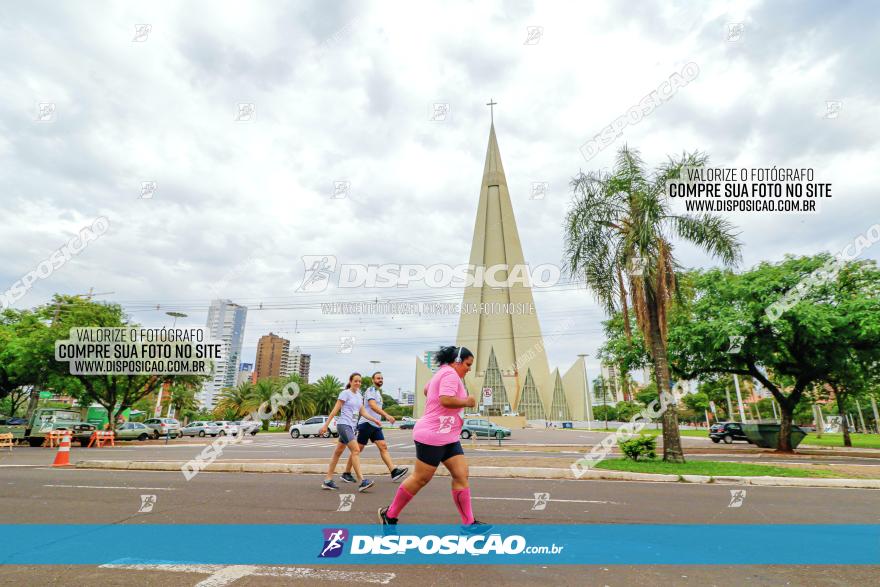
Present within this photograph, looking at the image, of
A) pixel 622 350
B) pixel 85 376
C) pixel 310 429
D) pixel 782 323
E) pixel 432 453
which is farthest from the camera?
pixel 310 429

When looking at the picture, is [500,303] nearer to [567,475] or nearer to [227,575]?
[567,475]

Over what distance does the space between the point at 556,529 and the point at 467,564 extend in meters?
1.53

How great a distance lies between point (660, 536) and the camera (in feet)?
15.7

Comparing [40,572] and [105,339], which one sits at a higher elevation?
[105,339]

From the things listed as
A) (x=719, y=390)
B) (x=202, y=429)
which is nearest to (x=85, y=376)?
(x=202, y=429)

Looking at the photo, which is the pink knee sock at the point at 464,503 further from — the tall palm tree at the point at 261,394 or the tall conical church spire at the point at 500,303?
the tall conical church spire at the point at 500,303

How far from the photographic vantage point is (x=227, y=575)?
11.5 feet

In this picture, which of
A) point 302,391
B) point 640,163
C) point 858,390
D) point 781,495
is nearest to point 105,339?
point 302,391

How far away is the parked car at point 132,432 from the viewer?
95.0ft

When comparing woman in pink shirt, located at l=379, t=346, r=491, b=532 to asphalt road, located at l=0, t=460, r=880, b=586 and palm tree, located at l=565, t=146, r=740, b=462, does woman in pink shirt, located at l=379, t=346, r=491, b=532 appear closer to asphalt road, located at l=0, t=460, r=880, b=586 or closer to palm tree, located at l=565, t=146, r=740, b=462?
asphalt road, located at l=0, t=460, r=880, b=586

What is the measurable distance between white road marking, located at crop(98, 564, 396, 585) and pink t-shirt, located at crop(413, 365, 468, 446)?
1.12 meters

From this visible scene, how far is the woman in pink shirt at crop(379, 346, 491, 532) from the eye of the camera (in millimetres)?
4160

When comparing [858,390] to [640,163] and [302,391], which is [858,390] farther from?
[302,391]

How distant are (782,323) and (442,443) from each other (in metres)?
16.3
